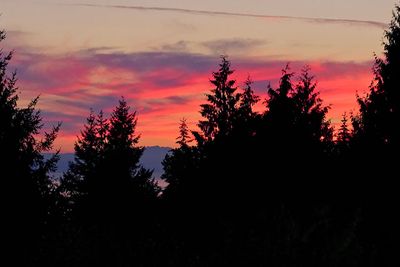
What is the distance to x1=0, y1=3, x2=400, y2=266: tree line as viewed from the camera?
9203mm

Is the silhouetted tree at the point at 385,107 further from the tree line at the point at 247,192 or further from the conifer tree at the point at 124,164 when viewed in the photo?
the conifer tree at the point at 124,164

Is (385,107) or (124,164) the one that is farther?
(124,164)

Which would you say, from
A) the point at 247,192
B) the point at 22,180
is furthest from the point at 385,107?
the point at 22,180

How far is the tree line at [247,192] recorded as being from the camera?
30.2ft

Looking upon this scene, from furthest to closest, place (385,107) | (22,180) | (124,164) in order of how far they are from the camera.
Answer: (124,164), (385,107), (22,180)

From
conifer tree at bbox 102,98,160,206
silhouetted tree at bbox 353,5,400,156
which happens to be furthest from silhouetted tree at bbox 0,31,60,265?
conifer tree at bbox 102,98,160,206

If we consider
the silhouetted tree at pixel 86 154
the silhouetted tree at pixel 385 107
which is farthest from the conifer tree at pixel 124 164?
the silhouetted tree at pixel 385 107

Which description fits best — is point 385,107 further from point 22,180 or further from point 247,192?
point 22,180

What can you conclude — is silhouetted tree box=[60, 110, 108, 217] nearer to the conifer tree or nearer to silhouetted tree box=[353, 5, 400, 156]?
the conifer tree

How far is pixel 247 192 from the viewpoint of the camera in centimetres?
2350

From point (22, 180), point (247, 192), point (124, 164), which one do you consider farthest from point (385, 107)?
point (124, 164)

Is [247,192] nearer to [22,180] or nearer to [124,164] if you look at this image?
[22,180]

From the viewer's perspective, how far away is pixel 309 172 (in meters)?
23.0

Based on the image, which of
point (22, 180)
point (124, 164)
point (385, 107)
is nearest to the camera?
point (22, 180)
